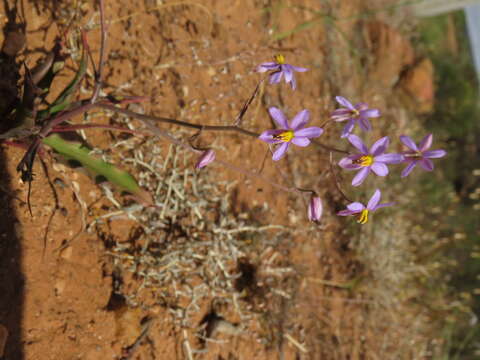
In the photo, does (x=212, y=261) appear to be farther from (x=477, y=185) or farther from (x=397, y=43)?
(x=477, y=185)

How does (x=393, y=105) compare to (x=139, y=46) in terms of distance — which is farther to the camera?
(x=393, y=105)

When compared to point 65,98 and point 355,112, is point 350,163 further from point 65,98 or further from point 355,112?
point 65,98

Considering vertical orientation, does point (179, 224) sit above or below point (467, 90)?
below

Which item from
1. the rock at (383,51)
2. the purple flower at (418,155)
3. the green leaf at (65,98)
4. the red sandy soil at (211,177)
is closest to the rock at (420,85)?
the rock at (383,51)

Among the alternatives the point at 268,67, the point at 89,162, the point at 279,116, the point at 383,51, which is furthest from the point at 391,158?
the point at 383,51

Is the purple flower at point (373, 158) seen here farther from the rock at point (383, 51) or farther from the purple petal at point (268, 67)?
the rock at point (383, 51)

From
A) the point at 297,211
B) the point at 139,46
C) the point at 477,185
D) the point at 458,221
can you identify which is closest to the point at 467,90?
the point at 477,185

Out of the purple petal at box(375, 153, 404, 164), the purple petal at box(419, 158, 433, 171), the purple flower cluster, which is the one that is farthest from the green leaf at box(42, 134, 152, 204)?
the purple petal at box(419, 158, 433, 171)
